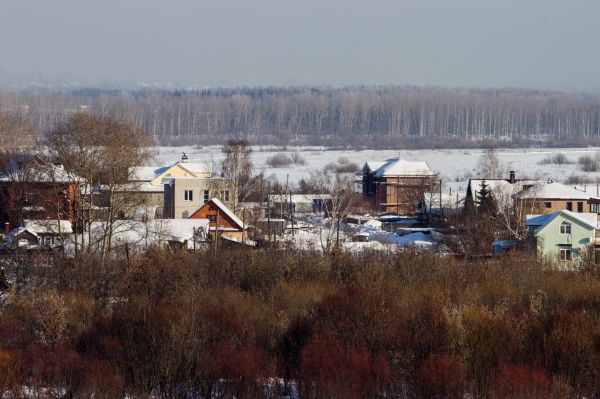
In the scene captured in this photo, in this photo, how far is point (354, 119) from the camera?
10306 cm

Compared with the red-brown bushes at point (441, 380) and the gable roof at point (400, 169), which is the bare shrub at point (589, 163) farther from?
the red-brown bushes at point (441, 380)

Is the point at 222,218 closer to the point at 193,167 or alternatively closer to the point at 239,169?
the point at 239,169

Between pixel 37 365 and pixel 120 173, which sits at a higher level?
pixel 120 173

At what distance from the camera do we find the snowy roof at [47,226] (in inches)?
822

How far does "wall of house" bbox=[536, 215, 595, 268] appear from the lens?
78.8 ft

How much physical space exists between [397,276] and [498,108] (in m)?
90.4

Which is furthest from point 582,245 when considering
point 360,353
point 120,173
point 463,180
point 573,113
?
point 573,113

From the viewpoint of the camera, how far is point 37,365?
35.5 feet

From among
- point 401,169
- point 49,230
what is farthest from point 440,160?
point 49,230

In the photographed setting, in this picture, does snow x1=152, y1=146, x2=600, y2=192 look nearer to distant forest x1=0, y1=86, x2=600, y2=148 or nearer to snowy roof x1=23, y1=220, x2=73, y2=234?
distant forest x1=0, y1=86, x2=600, y2=148

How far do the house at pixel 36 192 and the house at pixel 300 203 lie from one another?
920 centimetres

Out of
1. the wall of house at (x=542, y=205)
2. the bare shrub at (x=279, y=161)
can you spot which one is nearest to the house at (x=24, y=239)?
the wall of house at (x=542, y=205)

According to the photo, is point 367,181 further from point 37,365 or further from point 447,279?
point 37,365

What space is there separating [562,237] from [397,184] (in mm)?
16780
